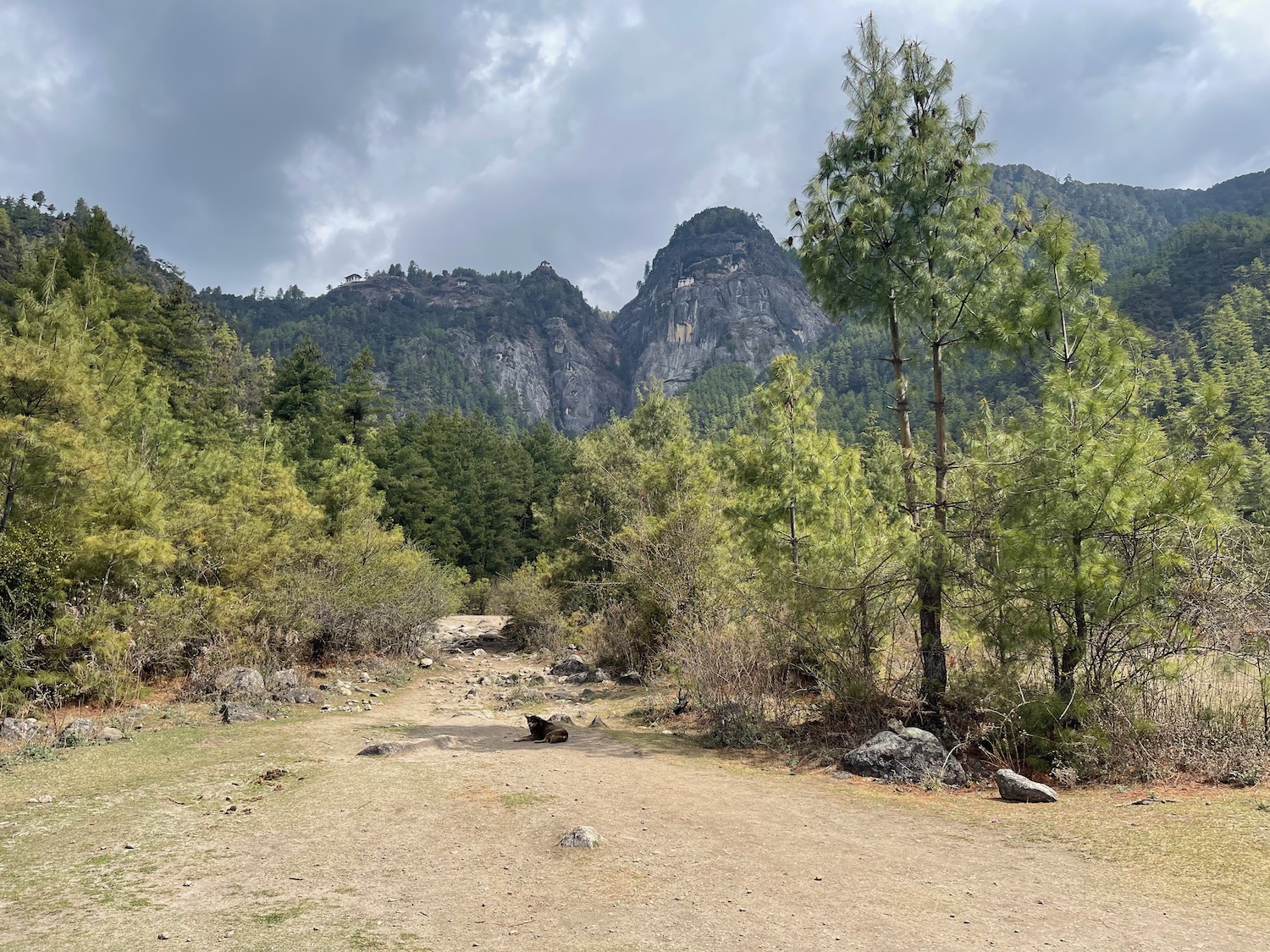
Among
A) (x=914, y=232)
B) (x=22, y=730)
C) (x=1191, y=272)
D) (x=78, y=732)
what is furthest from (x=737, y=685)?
(x=1191, y=272)

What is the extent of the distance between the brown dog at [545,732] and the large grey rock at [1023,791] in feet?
20.2

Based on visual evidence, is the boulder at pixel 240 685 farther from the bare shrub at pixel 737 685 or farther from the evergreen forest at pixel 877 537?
the bare shrub at pixel 737 685

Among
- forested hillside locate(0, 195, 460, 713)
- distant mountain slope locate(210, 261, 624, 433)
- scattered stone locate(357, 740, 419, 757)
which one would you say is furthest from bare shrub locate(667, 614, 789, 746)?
distant mountain slope locate(210, 261, 624, 433)

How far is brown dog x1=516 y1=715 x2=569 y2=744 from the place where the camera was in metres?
10.7

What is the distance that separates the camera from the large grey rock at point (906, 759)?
8.20 meters

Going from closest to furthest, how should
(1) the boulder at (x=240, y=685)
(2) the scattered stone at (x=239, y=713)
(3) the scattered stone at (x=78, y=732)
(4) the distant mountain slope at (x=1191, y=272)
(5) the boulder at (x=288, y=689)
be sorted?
(3) the scattered stone at (x=78, y=732), (2) the scattered stone at (x=239, y=713), (1) the boulder at (x=240, y=685), (5) the boulder at (x=288, y=689), (4) the distant mountain slope at (x=1191, y=272)

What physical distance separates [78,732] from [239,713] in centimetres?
246

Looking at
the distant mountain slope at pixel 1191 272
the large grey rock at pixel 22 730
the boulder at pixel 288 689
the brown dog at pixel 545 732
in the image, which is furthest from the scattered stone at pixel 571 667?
the distant mountain slope at pixel 1191 272

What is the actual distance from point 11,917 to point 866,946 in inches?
209

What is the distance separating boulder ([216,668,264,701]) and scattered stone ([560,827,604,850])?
979cm

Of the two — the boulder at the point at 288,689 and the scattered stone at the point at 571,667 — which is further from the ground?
the boulder at the point at 288,689

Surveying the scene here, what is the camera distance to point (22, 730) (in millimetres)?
9469

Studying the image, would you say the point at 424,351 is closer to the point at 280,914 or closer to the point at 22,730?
the point at 22,730

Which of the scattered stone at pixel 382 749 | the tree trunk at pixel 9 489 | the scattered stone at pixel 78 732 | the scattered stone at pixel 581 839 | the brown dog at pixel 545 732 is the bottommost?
the brown dog at pixel 545 732
